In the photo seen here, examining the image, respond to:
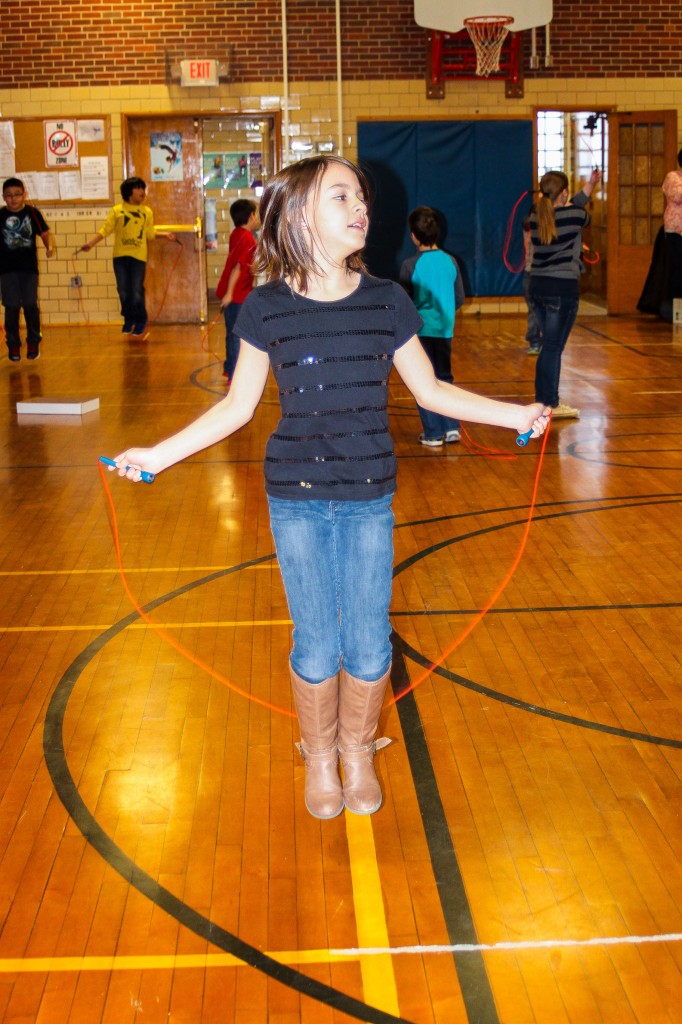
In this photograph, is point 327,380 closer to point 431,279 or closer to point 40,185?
point 431,279

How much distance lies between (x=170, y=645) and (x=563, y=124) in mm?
14462

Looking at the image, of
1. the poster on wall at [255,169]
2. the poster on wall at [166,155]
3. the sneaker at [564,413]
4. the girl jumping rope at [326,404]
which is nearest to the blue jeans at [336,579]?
the girl jumping rope at [326,404]

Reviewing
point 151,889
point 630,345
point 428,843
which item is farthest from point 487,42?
point 151,889

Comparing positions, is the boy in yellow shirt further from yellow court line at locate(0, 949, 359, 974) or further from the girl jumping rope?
yellow court line at locate(0, 949, 359, 974)

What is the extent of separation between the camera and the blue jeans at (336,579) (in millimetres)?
2453

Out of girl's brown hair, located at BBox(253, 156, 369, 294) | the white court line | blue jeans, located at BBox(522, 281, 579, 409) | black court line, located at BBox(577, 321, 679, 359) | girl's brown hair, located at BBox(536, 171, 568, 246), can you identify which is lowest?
the white court line

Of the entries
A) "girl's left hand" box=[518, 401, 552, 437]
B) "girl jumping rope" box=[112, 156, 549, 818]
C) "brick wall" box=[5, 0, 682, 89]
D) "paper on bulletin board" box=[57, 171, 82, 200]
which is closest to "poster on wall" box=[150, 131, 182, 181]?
"brick wall" box=[5, 0, 682, 89]

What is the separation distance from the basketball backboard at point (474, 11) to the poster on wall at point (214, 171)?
4258 millimetres

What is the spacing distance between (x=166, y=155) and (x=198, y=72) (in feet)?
3.36

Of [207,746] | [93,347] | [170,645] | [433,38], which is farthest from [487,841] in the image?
[433,38]

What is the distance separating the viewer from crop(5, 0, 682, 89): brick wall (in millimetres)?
13344

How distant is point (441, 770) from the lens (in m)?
2.95

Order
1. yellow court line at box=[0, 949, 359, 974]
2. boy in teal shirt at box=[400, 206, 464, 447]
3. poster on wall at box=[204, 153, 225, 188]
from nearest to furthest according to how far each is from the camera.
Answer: yellow court line at box=[0, 949, 359, 974] < boy in teal shirt at box=[400, 206, 464, 447] < poster on wall at box=[204, 153, 225, 188]

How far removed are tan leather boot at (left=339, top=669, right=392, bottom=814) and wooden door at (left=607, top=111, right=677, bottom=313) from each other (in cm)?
1232
